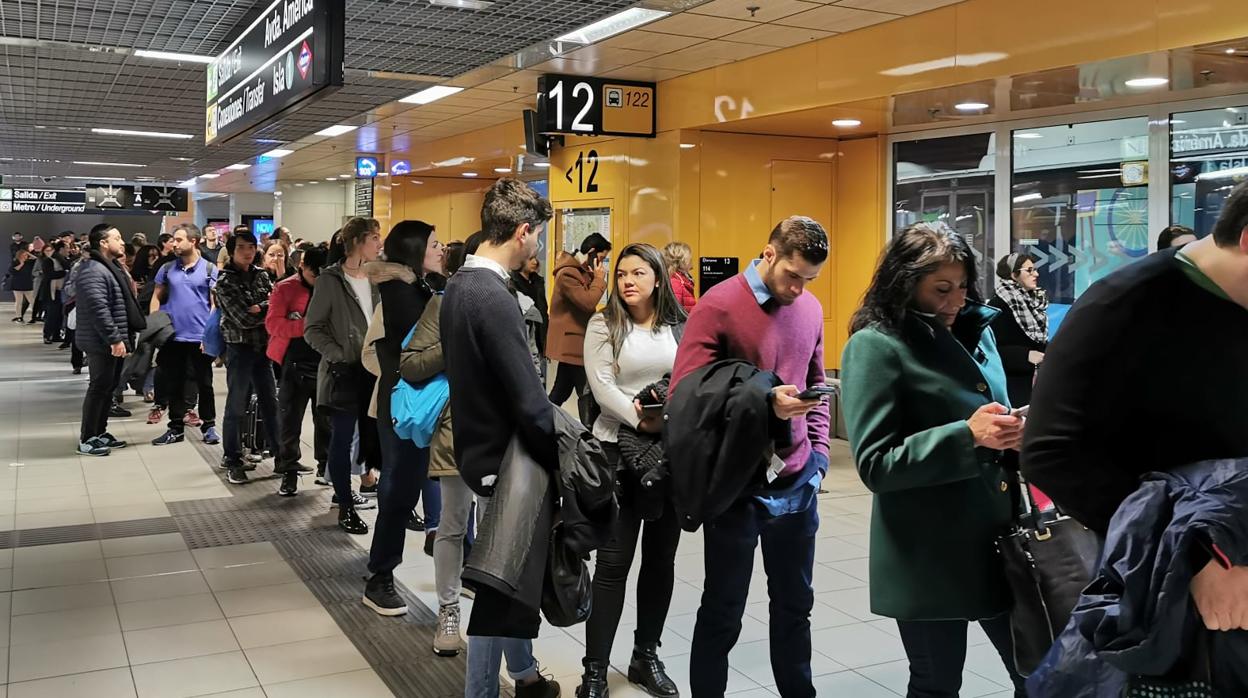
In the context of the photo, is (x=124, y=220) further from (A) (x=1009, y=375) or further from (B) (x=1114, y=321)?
(B) (x=1114, y=321)

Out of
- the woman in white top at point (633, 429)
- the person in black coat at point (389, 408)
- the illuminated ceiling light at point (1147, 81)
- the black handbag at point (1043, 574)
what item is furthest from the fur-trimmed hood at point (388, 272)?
the illuminated ceiling light at point (1147, 81)

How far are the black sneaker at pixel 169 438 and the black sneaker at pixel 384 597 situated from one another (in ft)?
16.1

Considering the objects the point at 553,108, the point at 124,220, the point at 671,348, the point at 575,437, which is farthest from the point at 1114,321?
the point at 124,220

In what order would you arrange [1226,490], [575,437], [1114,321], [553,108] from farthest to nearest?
1. [553,108]
2. [575,437]
3. [1114,321]
4. [1226,490]

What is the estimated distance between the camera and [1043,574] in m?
2.23

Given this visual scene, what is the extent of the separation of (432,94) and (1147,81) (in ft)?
22.2

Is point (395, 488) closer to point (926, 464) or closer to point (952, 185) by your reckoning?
point (926, 464)

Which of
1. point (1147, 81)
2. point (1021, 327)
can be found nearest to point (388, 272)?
point (1021, 327)

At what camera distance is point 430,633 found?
4.27m

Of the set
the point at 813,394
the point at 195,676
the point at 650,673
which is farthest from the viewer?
the point at 195,676

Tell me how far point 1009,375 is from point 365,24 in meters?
4.82

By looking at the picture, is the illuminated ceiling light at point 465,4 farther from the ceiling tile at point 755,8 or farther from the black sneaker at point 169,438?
the black sneaker at point 169,438

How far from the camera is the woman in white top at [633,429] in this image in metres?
3.50

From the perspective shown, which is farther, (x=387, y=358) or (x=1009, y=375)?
(x=1009, y=375)
